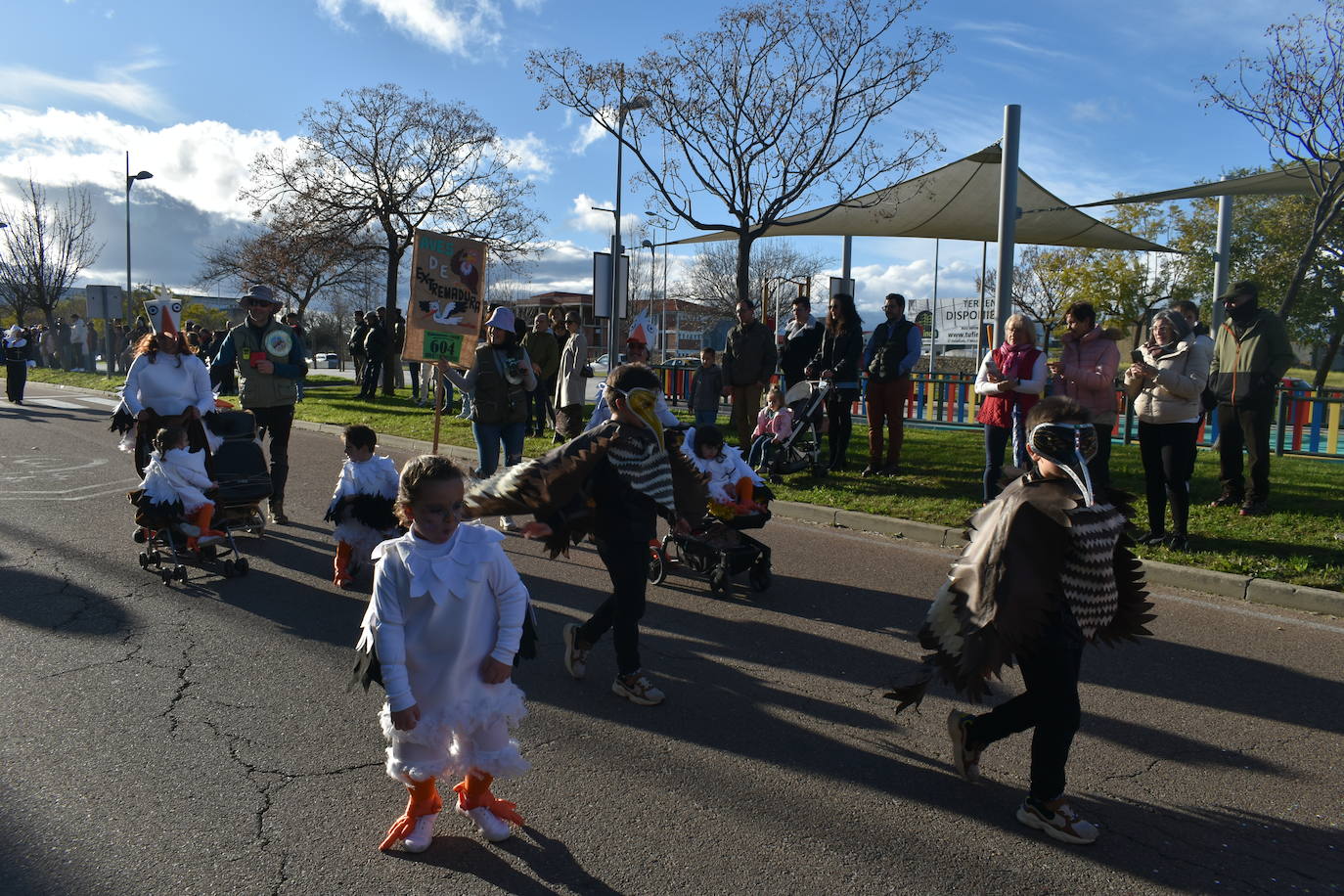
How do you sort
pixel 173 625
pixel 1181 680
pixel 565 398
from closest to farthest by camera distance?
pixel 1181 680 < pixel 173 625 < pixel 565 398

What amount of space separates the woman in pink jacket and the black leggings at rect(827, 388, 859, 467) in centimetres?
359

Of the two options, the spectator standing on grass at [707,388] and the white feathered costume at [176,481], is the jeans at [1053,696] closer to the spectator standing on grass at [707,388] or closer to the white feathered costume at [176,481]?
the white feathered costume at [176,481]

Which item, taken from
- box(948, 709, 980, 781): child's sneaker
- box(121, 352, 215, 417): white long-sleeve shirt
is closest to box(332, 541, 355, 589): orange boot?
box(121, 352, 215, 417): white long-sleeve shirt

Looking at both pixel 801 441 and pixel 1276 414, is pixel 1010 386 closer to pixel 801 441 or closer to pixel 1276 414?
pixel 801 441

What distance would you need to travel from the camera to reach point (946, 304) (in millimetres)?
66812

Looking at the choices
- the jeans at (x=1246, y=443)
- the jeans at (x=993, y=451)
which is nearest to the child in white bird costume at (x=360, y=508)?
the jeans at (x=993, y=451)

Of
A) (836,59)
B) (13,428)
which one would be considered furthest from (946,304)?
(13,428)

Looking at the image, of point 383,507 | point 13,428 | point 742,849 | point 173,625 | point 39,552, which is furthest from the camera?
point 13,428

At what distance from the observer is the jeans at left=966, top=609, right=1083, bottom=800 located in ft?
11.4

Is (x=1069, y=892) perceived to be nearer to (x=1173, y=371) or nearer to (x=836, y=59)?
(x=1173, y=371)

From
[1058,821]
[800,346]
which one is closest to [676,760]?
[1058,821]

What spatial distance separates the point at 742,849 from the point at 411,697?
1261 millimetres

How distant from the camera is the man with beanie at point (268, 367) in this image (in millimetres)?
8672

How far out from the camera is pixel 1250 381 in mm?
8977
